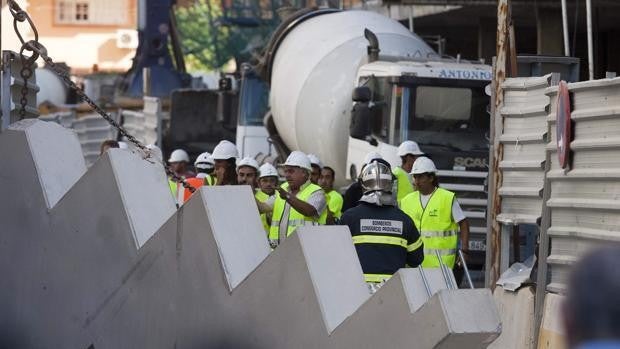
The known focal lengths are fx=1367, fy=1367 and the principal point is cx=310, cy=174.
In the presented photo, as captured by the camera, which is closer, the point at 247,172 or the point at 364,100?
the point at 247,172

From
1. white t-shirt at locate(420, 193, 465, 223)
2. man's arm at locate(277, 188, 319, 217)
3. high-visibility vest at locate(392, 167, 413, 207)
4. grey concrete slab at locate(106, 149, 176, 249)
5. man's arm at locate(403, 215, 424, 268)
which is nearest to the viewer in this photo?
grey concrete slab at locate(106, 149, 176, 249)

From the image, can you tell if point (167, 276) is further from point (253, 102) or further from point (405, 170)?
point (253, 102)

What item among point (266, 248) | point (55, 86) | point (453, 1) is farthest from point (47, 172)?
point (55, 86)

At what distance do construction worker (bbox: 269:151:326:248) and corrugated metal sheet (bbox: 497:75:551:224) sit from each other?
1.48 metres

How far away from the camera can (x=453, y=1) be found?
85.7 ft

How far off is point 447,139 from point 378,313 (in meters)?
10.4

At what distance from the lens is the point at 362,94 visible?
16.0m

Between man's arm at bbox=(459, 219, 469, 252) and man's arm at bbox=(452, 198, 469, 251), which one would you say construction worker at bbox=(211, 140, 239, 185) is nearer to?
man's arm at bbox=(452, 198, 469, 251)

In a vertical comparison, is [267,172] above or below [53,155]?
below

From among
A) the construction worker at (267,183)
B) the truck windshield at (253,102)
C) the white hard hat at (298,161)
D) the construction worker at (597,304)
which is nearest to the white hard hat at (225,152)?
the white hard hat at (298,161)

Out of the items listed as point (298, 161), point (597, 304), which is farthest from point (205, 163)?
point (597, 304)

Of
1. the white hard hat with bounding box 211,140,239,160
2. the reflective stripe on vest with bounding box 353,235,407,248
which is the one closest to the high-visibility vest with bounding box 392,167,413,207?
the white hard hat with bounding box 211,140,239,160

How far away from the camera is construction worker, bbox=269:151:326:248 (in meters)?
10.7

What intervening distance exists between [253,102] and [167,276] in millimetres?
15715
